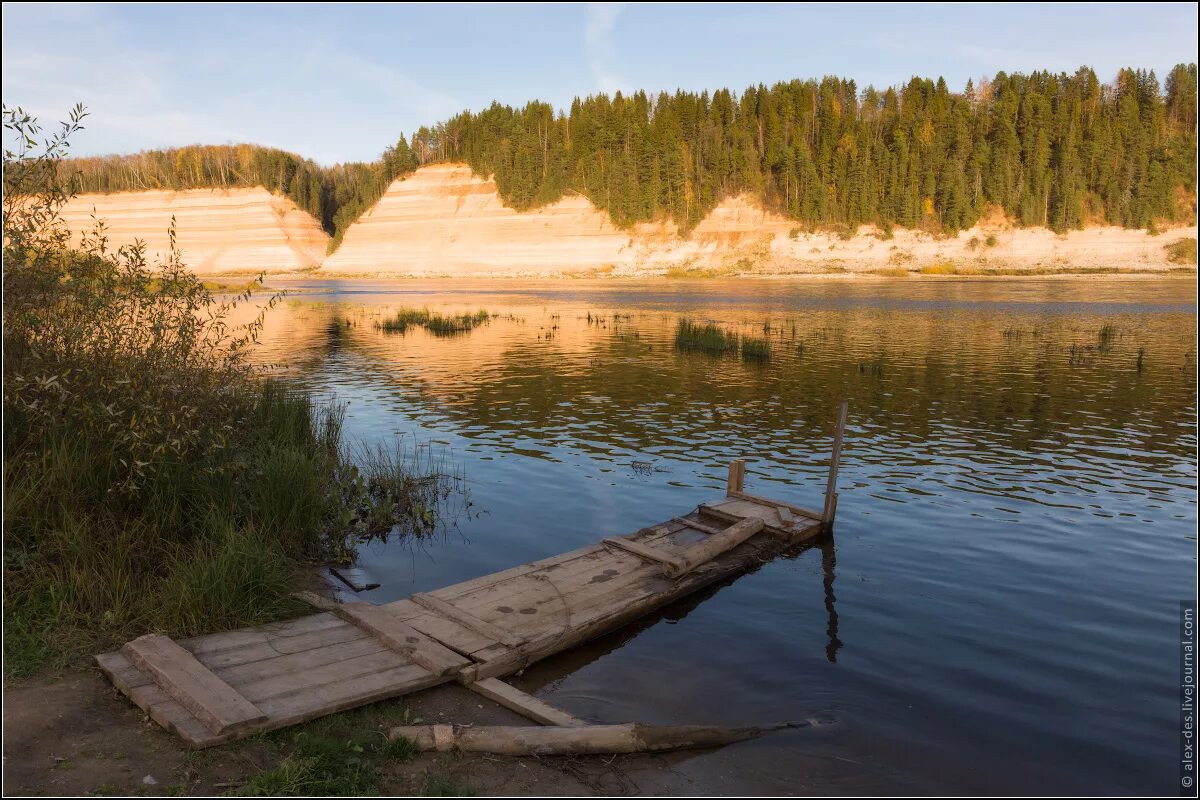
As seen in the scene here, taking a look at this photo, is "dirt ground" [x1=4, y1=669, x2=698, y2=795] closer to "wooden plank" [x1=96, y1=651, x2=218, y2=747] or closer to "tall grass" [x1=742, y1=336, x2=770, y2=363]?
"wooden plank" [x1=96, y1=651, x2=218, y2=747]

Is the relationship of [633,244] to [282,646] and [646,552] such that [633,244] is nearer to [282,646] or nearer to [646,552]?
[646,552]

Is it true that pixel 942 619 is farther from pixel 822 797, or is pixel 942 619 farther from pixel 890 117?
pixel 890 117

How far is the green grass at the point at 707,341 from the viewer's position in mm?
34656

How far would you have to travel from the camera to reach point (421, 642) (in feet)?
26.9

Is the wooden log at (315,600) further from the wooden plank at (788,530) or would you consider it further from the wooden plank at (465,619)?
the wooden plank at (788,530)

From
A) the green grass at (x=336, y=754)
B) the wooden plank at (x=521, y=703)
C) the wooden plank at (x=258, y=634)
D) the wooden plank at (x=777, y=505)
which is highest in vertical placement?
the wooden plank at (x=777, y=505)

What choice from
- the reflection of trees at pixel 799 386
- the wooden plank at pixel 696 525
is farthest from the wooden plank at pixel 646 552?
the reflection of trees at pixel 799 386

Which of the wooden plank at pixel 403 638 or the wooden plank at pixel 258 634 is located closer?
the wooden plank at pixel 258 634

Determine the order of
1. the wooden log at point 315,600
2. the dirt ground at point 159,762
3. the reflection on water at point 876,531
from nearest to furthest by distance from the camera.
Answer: the dirt ground at point 159,762 → the reflection on water at point 876,531 → the wooden log at point 315,600

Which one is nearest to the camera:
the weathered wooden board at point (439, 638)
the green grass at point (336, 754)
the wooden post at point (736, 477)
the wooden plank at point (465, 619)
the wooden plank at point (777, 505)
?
the green grass at point (336, 754)

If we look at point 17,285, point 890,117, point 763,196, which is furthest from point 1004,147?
point 17,285

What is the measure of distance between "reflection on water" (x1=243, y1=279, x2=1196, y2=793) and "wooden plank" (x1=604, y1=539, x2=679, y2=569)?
69 centimetres

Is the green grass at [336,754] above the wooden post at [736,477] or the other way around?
the other way around

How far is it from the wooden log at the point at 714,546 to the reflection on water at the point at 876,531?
1.82 feet
